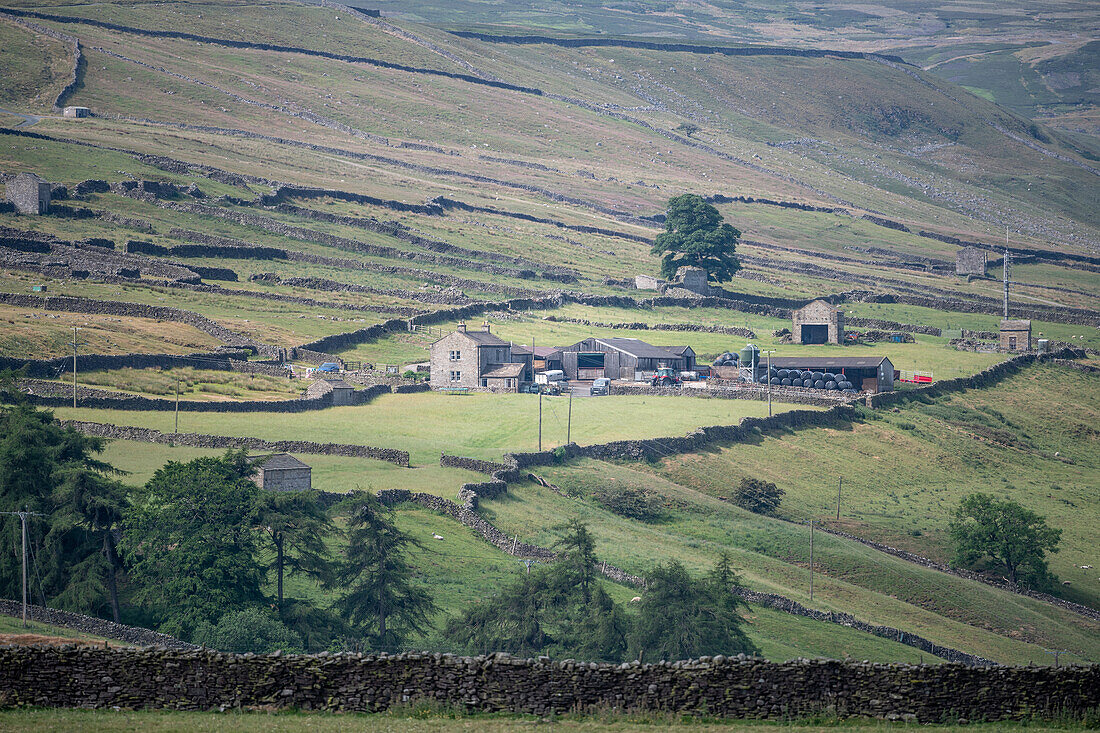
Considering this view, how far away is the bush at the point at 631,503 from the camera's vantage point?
5503 cm

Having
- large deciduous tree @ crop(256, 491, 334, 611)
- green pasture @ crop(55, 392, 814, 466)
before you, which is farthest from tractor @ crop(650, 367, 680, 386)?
large deciduous tree @ crop(256, 491, 334, 611)

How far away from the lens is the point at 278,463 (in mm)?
46344

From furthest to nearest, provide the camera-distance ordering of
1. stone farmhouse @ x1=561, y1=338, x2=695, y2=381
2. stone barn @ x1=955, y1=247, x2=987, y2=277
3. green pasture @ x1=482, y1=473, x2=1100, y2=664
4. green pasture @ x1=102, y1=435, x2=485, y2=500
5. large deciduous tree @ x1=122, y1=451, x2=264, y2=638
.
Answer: stone barn @ x1=955, y1=247, x2=987, y2=277 < stone farmhouse @ x1=561, y1=338, x2=695, y2=381 < green pasture @ x1=102, y1=435, x2=485, y2=500 < green pasture @ x1=482, y1=473, x2=1100, y2=664 < large deciduous tree @ x1=122, y1=451, x2=264, y2=638

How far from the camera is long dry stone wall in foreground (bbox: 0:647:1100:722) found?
20094 millimetres

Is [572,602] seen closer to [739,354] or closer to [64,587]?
[64,587]

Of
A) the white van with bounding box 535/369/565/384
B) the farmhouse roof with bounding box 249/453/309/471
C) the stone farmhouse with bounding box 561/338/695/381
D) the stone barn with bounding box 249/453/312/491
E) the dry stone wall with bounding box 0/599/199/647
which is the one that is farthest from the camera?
the stone farmhouse with bounding box 561/338/695/381

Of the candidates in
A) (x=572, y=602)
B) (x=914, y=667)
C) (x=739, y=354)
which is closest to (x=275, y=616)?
(x=572, y=602)

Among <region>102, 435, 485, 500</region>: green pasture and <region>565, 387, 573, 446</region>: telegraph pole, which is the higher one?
<region>565, 387, 573, 446</region>: telegraph pole

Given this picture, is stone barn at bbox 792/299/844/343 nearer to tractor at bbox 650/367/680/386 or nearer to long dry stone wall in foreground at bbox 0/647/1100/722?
tractor at bbox 650/367/680/386

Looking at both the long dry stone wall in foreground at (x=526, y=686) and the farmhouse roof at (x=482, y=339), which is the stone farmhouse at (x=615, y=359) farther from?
the long dry stone wall in foreground at (x=526, y=686)

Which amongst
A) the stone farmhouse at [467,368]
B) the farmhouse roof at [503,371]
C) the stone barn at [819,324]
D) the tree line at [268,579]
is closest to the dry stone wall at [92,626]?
the tree line at [268,579]

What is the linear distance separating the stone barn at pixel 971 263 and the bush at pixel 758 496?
104 m

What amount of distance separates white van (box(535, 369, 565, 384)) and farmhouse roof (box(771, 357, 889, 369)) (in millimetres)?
15432

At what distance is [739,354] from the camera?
92.4 metres
